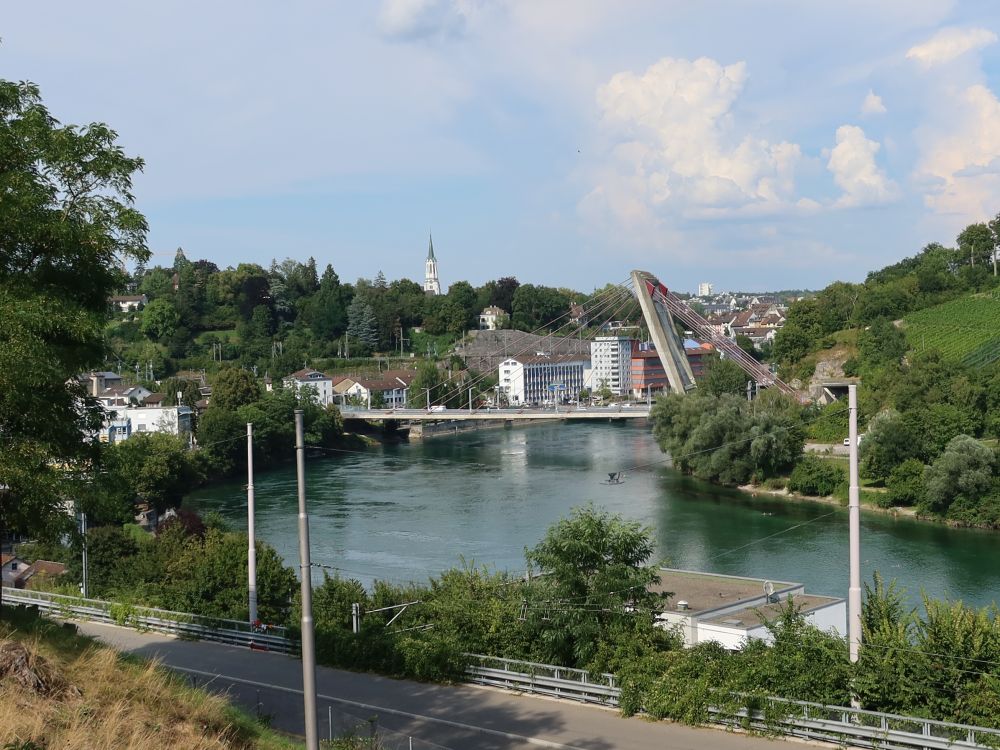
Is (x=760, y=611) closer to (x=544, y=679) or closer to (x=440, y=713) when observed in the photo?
(x=544, y=679)

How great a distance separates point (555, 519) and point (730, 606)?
8893 mm

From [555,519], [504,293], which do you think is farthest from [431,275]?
[555,519]

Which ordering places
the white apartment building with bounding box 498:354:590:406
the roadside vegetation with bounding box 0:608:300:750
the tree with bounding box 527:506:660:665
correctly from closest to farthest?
the roadside vegetation with bounding box 0:608:300:750, the tree with bounding box 527:506:660:665, the white apartment building with bounding box 498:354:590:406

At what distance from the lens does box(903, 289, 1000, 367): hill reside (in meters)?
26.8

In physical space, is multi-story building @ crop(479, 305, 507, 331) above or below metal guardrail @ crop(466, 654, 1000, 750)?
above

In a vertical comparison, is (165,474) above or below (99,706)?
below

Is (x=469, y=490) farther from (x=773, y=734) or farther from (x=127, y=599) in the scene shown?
(x=773, y=734)

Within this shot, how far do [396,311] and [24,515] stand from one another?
45.1 meters

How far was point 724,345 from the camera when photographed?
3150 cm

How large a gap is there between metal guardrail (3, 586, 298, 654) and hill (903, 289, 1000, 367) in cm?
2233

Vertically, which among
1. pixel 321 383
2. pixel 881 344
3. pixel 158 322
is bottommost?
pixel 321 383

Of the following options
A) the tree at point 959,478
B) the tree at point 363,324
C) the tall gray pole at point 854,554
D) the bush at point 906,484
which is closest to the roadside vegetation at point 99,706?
the tall gray pole at point 854,554

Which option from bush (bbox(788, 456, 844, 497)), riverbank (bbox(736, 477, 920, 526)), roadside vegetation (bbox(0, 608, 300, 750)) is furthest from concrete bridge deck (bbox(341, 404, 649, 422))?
roadside vegetation (bbox(0, 608, 300, 750))

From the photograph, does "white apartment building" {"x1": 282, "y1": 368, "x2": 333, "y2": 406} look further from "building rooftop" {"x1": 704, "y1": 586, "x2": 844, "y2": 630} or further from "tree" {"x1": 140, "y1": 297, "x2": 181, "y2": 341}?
"building rooftop" {"x1": 704, "y1": 586, "x2": 844, "y2": 630}
